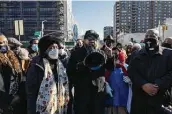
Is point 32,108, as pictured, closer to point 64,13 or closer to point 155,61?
point 155,61

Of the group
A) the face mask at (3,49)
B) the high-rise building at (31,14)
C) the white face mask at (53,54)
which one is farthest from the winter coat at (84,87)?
the high-rise building at (31,14)

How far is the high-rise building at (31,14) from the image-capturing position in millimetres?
132625

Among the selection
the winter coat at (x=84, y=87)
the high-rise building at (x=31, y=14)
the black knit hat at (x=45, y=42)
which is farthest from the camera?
the high-rise building at (x=31, y=14)

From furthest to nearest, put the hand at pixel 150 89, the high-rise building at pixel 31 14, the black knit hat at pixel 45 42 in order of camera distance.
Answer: the high-rise building at pixel 31 14, the hand at pixel 150 89, the black knit hat at pixel 45 42

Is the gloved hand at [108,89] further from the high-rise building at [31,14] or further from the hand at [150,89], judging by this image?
the high-rise building at [31,14]

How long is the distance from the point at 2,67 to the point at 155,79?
2.28 meters

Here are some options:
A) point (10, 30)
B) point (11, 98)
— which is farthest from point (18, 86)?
point (10, 30)

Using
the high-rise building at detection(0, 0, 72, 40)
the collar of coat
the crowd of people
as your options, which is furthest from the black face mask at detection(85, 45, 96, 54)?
the high-rise building at detection(0, 0, 72, 40)

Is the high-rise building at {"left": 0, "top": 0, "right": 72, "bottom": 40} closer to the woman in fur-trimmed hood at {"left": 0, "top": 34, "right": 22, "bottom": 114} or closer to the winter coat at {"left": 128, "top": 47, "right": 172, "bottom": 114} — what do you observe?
the woman in fur-trimmed hood at {"left": 0, "top": 34, "right": 22, "bottom": 114}

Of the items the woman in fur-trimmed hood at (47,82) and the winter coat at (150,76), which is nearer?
the woman in fur-trimmed hood at (47,82)

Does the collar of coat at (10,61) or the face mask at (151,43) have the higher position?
the face mask at (151,43)

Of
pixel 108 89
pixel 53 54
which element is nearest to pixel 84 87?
pixel 108 89

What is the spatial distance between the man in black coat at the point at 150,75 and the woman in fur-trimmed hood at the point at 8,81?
5.83 feet

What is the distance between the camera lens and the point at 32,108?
4633 millimetres
